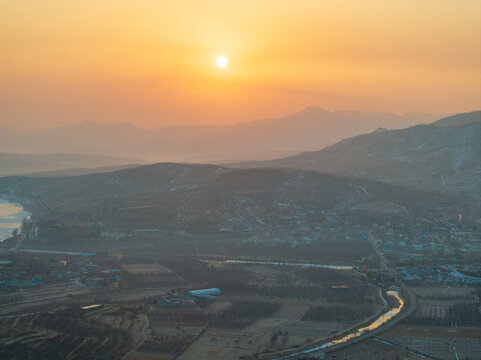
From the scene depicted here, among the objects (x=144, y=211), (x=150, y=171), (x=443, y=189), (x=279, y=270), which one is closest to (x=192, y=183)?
(x=150, y=171)

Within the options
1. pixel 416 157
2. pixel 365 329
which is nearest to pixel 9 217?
pixel 365 329

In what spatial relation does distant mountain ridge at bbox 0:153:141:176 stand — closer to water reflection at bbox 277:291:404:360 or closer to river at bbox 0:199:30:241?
river at bbox 0:199:30:241

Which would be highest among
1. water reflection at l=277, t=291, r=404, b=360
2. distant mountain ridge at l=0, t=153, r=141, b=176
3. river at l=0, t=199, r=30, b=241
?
distant mountain ridge at l=0, t=153, r=141, b=176

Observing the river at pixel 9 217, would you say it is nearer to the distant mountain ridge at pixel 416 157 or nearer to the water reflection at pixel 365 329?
the water reflection at pixel 365 329

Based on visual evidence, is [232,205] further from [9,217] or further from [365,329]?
[365,329]

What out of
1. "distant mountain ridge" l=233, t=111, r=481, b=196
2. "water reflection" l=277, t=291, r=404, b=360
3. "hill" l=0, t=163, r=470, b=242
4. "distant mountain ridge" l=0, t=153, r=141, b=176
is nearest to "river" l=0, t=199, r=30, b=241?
"hill" l=0, t=163, r=470, b=242

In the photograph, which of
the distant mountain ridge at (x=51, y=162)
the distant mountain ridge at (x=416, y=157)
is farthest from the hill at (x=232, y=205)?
the distant mountain ridge at (x=51, y=162)

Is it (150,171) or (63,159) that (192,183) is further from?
(63,159)
